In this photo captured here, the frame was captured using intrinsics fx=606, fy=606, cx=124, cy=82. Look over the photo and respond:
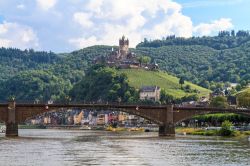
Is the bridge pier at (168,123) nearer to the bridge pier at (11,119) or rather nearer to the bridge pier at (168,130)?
the bridge pier at (168,130)

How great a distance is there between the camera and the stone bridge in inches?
5025

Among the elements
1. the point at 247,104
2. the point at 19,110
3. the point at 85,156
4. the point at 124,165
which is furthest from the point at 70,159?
the point at 247,104

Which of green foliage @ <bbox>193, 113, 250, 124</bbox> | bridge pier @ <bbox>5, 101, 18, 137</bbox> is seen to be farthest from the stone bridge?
green foliage @ <bbox>193, 113, 250, 124</bbox>

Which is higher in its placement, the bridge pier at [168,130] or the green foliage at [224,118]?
the green foliage at [224,118]

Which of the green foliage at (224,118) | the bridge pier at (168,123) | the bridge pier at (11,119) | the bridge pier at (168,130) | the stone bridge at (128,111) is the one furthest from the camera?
the green foliage at (224,118)

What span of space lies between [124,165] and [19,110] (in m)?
72.2

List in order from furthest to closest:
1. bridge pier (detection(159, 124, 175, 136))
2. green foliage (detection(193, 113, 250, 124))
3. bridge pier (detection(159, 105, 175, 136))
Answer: green foliage (detection(193, 113, 250, 124))
bridge pier (detection(159, 105, 175, 136))
bridge pier (detection(159, 124, 175, 136))

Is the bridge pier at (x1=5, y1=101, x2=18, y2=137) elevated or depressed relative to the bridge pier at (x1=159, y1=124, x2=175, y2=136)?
elevated

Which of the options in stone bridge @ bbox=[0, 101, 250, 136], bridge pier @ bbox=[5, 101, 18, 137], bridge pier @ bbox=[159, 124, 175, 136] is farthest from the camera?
bridge pier @ bbox=[159, 124, 175, 136]

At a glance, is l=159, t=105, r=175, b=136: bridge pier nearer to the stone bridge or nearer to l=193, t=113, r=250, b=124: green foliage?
the stone bridge

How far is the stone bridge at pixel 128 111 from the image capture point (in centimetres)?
12762

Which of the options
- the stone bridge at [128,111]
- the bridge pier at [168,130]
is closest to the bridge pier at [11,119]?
the stone bridge at [128,111]

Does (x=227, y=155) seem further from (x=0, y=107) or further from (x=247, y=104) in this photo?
(x=247, y=104)

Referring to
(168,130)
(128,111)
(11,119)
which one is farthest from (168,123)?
(11,119)
